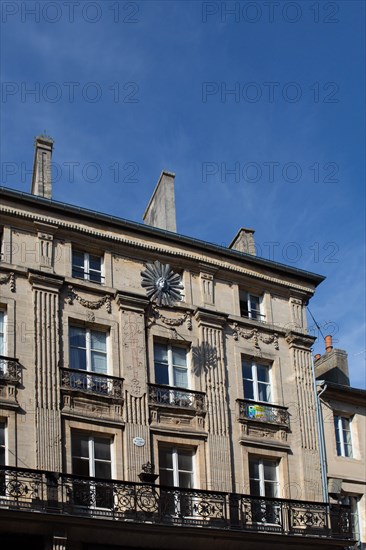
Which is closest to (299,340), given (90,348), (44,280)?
(90,348)

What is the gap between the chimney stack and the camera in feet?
77.7

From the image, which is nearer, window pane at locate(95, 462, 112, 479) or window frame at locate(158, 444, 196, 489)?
window pane at locate(95, 462, 112, 479)

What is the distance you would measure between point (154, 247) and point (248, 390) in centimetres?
398

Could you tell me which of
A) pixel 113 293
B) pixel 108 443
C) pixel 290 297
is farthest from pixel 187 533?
pixel 290 297

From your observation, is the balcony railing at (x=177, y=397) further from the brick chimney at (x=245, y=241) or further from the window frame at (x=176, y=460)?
→ the brick chimney at (x=245, y=241)

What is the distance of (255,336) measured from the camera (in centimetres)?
2466

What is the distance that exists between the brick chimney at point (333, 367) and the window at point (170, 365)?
544 cm

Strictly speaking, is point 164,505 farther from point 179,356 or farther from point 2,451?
point 179,356

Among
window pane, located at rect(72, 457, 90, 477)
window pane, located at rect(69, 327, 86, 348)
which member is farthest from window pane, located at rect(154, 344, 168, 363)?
window pane, located at rect(72, 457, 90, 477)

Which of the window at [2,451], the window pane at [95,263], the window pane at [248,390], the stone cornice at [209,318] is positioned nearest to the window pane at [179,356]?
the stone cornice at [209,318]

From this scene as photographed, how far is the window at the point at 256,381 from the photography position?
24.2m

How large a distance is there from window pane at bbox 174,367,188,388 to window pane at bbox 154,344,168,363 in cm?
35

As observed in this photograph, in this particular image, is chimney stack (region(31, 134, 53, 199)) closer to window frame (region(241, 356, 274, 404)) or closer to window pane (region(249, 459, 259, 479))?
window frame (region(241, 356, 274, 404))

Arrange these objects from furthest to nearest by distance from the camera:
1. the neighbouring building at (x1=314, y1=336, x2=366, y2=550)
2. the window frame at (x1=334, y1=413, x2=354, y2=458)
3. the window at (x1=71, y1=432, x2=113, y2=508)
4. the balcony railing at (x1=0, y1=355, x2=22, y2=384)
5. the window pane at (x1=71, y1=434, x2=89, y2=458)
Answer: the window frame at (x1=334, y1=413, x2=354, y2=458)
the neighbouring building at (x1=314, y1=336, x2=366, y2=550)
the window pane at (x1=71, y1=434, x2=89, y2=458)
the balcony railing at (x1=0, y1=355, x2=22, y2=384)
the window at (x1=71, y1=432, x2=113, y2=508)
